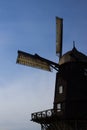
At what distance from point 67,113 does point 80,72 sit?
15.7ft

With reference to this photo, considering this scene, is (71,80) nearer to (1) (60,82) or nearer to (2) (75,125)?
(1) (60,82)

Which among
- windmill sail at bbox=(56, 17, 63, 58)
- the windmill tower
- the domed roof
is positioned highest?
windmill sail at bbox=(56, 17, 63, 58)

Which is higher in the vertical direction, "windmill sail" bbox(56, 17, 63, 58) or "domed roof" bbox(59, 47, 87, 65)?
"windmill sail" bbox(56, 17, 63, 58)

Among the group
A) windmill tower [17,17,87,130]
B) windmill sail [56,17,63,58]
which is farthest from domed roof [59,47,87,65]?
windmill sail [56,17,63,58]

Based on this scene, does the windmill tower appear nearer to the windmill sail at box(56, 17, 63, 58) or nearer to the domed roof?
the domed roof

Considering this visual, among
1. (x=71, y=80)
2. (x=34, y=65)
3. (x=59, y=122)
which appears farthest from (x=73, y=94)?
(x=34, y=65)

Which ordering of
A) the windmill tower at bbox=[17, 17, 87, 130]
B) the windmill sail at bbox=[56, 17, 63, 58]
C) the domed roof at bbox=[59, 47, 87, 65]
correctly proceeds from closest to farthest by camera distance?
the windmill tower at bbox=[17, 17, 87, 130] < the domed roof at bbox=[59, 47, 87, 65] < the windmill sail at bbox=[56, 17, 63, 58]

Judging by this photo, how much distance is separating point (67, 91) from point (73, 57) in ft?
12.6

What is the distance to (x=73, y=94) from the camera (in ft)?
100

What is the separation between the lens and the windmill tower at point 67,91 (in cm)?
3016

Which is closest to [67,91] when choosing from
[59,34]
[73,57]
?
[73,57]

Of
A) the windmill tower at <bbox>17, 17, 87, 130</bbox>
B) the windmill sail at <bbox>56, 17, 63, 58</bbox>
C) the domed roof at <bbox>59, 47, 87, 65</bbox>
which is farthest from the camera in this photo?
the windmill sail at <bbox>56, 17, 63, 58</bbox>

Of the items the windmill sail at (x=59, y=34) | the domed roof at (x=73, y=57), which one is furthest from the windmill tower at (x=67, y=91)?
the windmill sail at (x=59, y=34)

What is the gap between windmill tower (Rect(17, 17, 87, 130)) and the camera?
98.9 ft
